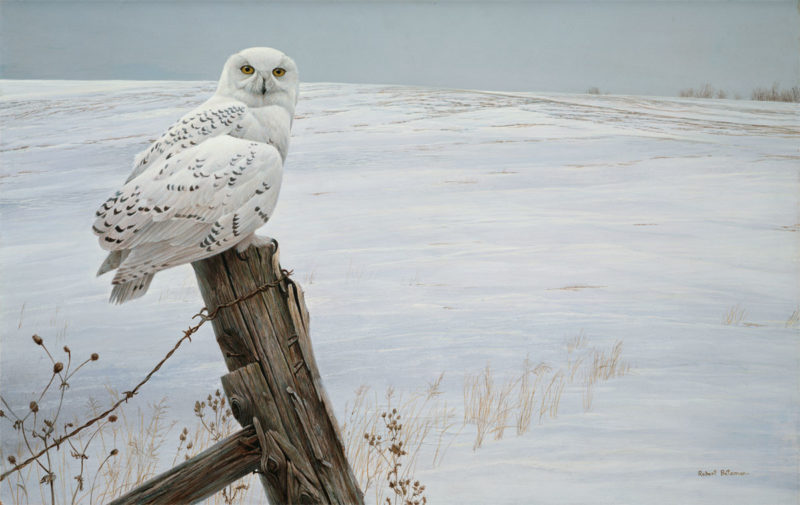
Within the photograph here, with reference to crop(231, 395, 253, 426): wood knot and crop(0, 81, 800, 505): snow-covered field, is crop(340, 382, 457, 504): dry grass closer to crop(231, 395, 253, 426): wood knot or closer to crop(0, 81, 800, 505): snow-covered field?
crop(0, 81, 800, 505): snow-covered field

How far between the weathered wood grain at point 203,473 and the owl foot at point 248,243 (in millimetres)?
289

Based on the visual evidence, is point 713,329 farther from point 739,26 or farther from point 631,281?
point 739,26

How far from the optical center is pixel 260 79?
4.58 ft

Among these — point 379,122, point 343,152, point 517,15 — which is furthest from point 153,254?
point 517,15

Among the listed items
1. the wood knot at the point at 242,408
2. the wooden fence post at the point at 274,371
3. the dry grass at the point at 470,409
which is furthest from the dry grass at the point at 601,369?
the wood knot at the point at 242,408

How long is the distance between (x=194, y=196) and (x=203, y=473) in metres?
0.48

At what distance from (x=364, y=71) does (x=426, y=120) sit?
287 mm

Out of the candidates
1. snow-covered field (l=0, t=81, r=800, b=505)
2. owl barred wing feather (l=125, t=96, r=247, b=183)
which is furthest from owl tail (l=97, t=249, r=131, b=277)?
snow-covered field (l=0, t=81, r=800, b=505)

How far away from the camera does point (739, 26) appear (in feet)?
7.53

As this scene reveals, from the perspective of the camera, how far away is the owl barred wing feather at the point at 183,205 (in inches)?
48.8

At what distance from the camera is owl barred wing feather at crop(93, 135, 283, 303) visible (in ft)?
4.07

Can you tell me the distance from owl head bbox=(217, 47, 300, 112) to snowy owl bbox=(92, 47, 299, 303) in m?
0.03
